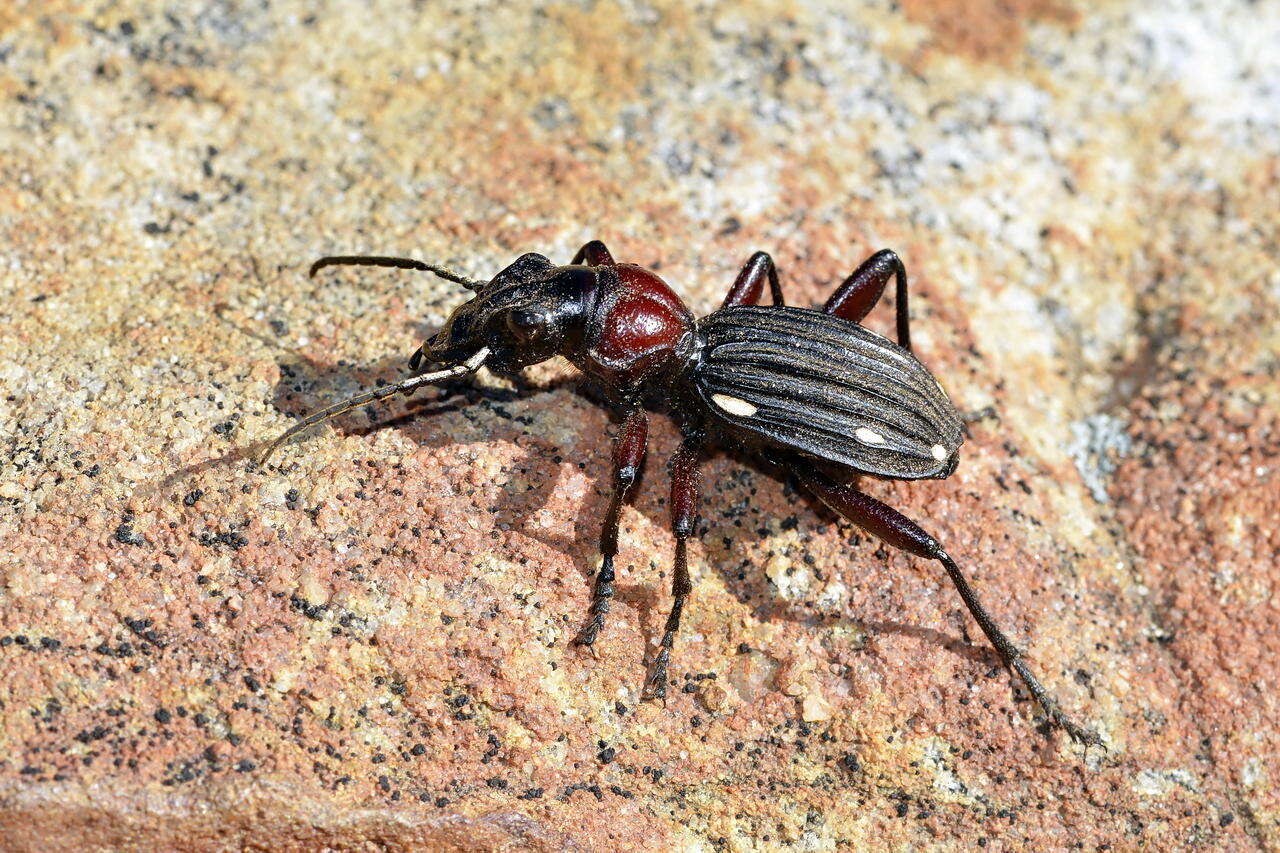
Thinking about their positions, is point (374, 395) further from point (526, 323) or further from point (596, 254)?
point (596, 254)

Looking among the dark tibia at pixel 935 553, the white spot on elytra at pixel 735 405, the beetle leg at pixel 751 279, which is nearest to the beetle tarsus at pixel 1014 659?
the dark tibia at pixel 935 553

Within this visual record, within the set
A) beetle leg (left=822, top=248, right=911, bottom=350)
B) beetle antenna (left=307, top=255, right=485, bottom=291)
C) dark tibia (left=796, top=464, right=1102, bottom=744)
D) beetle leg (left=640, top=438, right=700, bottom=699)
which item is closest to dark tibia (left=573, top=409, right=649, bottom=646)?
beetle leg (left=640, top=438, right=700, bottom=699)

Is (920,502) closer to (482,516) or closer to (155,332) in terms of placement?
(482,516)

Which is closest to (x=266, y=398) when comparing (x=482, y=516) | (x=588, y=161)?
(x=482, y=516)

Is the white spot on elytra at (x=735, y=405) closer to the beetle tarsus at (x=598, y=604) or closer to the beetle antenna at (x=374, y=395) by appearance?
the beetle tarsus at (x=598, y=604)

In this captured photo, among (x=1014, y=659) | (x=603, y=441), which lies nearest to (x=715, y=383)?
(x=603, y=441)

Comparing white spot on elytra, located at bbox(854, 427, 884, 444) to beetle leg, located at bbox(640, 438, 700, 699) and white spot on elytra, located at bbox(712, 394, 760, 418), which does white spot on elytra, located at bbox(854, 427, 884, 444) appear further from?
beetle leg, located at bbox(640, 438, 700, 699)
